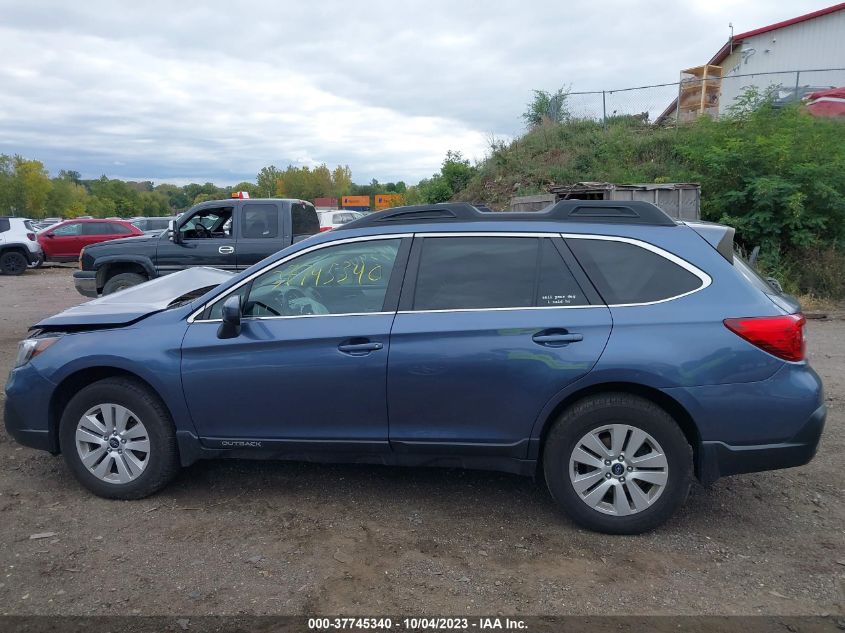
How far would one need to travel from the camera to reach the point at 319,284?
14.5ft

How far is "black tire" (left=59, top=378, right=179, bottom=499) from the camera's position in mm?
4316

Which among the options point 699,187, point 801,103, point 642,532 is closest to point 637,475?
point 642,532

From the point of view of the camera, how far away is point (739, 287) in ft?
12.6

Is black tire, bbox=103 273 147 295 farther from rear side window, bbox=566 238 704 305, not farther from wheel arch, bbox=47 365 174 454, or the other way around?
rear side window, bbox=566 238 704 305

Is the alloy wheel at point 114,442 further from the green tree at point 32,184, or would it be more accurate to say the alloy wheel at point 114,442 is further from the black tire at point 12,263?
the green tree at point 32,184

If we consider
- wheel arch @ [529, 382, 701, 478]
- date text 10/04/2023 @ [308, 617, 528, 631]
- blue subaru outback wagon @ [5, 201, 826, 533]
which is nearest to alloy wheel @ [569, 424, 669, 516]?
blue subaru outback wagon @ [5, 201, 826, 533]

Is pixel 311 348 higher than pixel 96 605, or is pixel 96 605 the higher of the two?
pixel 311 348

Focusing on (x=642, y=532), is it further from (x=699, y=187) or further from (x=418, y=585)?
(x=699, y=187)

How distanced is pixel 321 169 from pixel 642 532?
93533mm

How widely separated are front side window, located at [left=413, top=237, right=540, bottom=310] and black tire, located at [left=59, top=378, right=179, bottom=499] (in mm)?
1744

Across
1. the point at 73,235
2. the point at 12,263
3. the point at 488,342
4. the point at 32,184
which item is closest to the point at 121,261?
the point at 488,342

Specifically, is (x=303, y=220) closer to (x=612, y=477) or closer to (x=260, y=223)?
(x=260, y=223)

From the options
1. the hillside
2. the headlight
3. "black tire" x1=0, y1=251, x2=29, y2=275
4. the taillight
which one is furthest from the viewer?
"black tire" x1=0, y1=251, x2=29, y2=275

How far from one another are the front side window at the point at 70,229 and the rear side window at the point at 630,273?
21.3m
